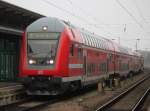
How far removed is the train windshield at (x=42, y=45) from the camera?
18.5 meters

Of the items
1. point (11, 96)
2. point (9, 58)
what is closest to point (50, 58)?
point (11, 96)

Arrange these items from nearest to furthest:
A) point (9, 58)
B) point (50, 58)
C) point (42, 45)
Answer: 1. point (50, 58)
2. point (42, 45)
3. point (9, 58)

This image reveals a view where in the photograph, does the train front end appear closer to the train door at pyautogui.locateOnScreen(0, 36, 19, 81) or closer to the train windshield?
the train windshield

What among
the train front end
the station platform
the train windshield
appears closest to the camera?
the station platform

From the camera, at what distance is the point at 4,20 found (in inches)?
1089

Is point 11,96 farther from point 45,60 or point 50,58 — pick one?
point 50,58

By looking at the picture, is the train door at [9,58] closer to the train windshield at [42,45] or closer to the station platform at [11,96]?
the station platform at [11,96]

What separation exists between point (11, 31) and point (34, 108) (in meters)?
12.1

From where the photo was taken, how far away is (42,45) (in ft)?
61.4

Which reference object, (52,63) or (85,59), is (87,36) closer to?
(85,59)

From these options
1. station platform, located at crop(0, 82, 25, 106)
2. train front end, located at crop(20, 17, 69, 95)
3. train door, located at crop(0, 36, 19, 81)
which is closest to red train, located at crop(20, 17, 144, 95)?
train front end, located at crop(20, 17, 69, 95)

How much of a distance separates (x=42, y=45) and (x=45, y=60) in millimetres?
741

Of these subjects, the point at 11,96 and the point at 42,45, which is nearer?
the point at 11,96

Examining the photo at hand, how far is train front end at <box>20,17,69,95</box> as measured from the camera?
18250 millimetres
